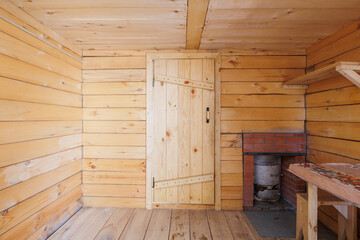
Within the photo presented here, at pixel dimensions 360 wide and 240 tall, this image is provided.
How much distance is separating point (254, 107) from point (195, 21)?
1.35 meters

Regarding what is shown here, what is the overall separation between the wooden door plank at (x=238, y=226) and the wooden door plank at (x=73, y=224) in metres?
1.69

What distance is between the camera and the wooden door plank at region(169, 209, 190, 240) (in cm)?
200

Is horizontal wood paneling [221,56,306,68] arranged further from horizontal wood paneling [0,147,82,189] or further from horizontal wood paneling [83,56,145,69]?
horizontal wood paneling [0,147,82,189]

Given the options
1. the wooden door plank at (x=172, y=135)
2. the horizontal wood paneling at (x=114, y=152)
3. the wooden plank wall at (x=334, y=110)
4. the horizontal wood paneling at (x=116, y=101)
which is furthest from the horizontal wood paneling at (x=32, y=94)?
the wooden plank wall at (x=334, y=110)

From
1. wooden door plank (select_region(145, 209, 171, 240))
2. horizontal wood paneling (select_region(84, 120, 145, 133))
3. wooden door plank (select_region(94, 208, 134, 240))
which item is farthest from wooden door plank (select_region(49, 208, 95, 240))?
horizontal wood paneling (select_region(84, 120, 145, 133))

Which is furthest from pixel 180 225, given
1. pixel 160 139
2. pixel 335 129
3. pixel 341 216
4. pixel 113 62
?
pixel 113 62

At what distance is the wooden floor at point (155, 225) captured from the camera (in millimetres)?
1996

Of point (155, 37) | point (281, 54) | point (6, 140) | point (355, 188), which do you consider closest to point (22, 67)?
point (6, 140)

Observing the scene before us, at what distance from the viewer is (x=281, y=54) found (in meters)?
2.56

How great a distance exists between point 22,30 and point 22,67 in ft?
1.07

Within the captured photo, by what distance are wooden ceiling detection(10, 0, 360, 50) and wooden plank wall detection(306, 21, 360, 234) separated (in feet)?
0.52

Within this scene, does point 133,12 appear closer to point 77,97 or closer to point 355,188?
point 77,97

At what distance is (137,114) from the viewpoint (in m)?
2.60

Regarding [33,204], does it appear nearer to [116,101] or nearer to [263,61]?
[116,101]
